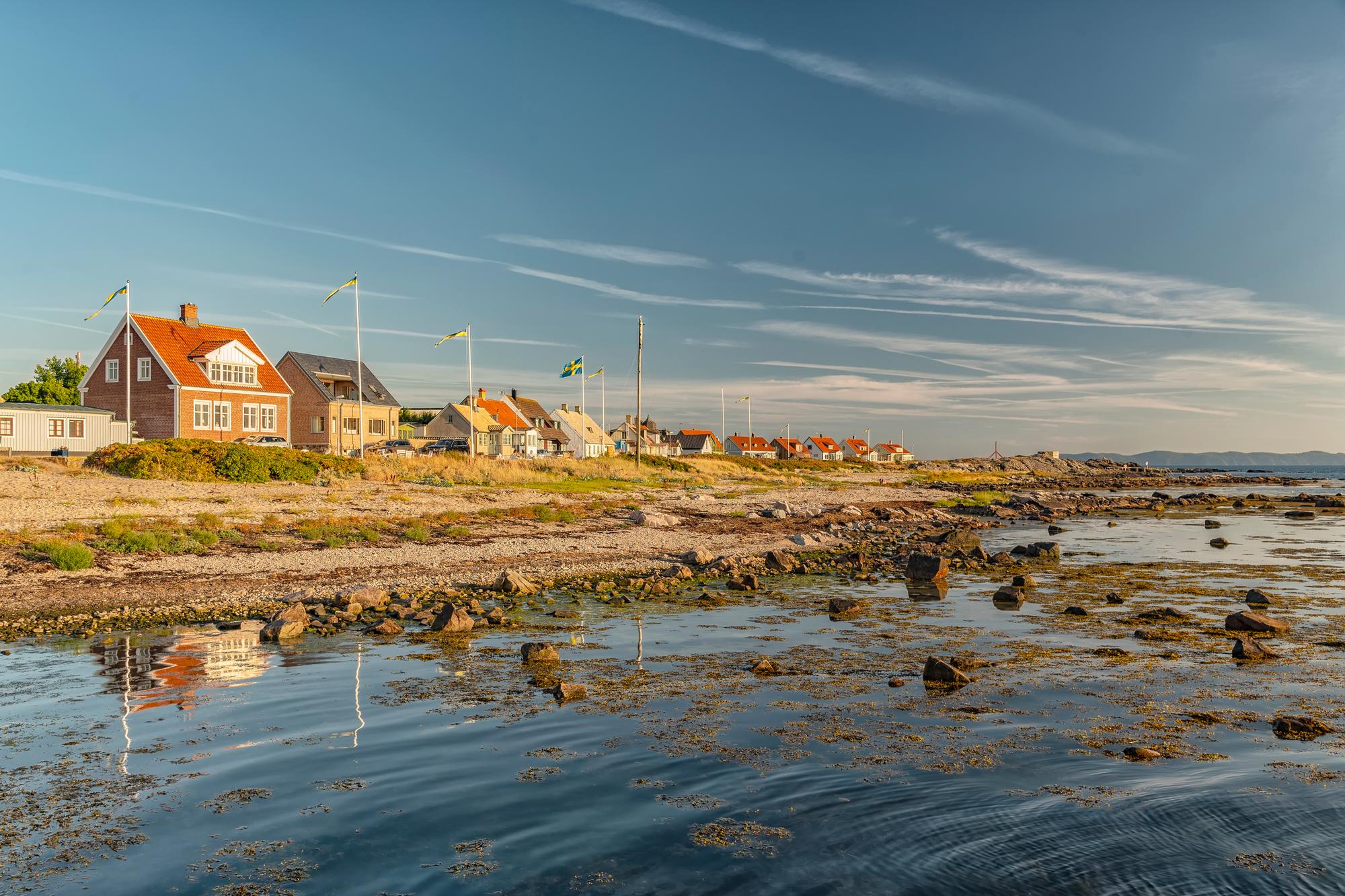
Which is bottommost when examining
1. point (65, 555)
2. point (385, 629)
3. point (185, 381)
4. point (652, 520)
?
point (385, 629)

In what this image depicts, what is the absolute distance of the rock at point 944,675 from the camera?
11.4 metres

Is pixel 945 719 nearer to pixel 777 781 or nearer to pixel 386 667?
pixel 777 781

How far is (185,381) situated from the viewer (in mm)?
58125

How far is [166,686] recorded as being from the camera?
1102 centimetres

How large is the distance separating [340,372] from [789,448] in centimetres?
10877

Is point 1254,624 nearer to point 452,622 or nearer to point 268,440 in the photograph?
point 452,622

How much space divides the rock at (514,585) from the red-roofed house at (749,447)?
13798cm

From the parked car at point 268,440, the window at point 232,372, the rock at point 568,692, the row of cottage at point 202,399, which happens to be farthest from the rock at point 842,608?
the window at point 232,372

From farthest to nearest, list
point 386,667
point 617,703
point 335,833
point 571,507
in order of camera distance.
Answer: point 571,507, point 386,667, point 617,703, point 335,833

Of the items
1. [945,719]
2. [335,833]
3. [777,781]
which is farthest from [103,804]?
[945,719]

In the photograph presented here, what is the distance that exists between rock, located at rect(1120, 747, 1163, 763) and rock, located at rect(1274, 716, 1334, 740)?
1757mm

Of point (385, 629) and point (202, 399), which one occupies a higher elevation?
point (202, 399)

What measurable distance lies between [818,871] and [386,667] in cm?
804

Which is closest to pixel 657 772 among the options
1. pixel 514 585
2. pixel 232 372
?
pixel 514 585
